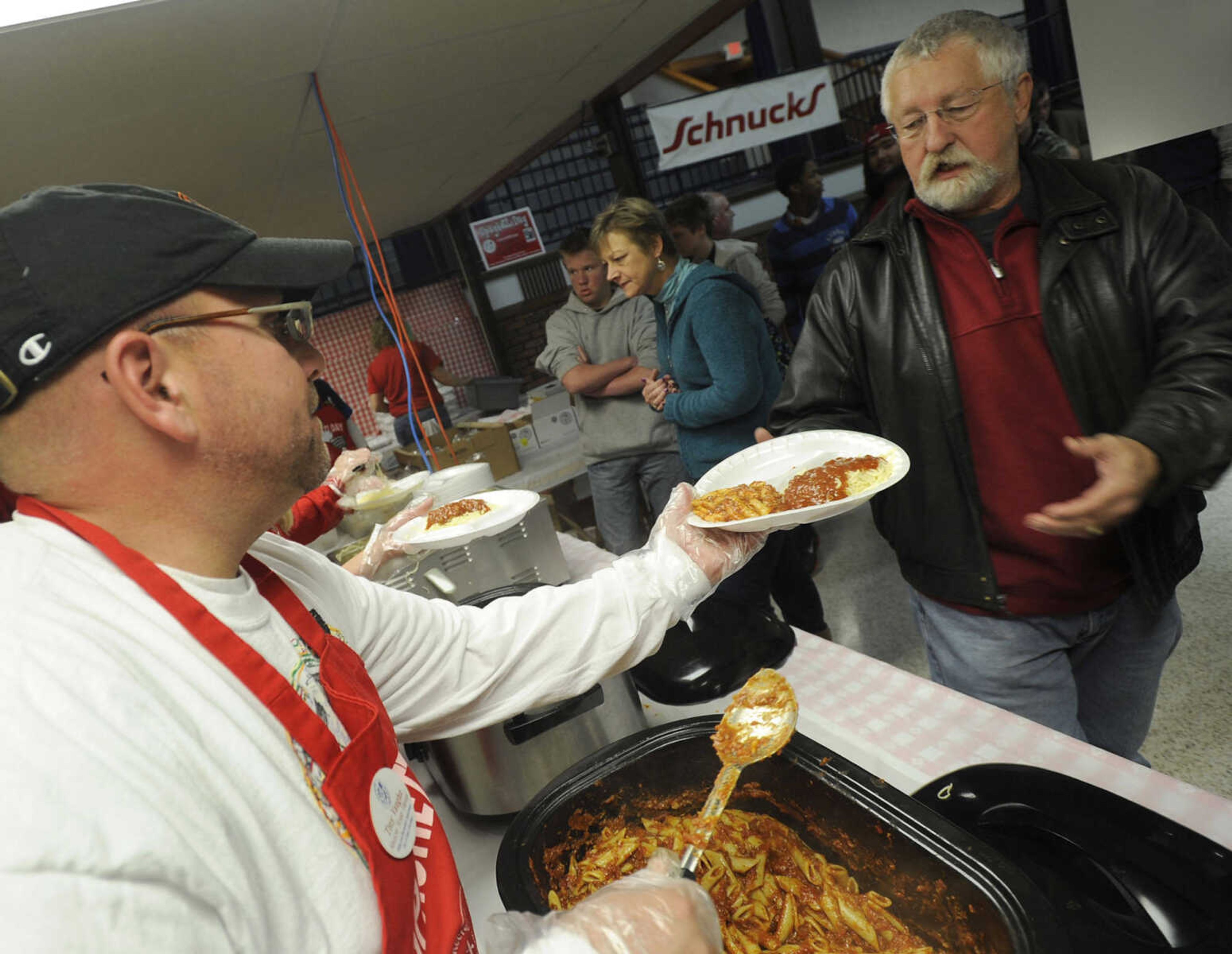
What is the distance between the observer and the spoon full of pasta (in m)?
1.04

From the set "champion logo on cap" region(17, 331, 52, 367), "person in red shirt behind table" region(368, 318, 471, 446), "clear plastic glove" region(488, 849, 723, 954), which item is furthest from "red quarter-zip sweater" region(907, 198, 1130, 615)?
"person in red shirt behind table" region(368, 318, 471, 446)

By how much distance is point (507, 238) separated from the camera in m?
6.76

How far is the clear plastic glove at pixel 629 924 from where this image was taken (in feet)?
2.67

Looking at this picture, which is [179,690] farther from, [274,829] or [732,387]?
[732,387]

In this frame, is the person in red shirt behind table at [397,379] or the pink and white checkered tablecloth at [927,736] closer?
the pink and white checkered tablecloth at [927,736]

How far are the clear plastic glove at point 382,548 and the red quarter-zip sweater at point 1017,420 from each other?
158 centimetres

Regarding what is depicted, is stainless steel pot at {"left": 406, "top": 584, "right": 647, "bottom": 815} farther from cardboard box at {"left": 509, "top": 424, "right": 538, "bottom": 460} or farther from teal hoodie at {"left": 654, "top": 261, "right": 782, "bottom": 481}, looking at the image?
cardboard box at {"left": 509, "top": 424, "right": 538, "bottom": 460}

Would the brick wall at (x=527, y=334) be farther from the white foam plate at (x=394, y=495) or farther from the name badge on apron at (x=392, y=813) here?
the name badge on apron at (x=392, y=813)

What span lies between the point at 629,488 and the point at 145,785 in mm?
3269

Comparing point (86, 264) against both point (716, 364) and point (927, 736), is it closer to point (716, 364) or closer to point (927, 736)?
point (927, 736)

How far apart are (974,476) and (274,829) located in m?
1.60

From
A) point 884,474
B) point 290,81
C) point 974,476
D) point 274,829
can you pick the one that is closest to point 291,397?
point 274,829

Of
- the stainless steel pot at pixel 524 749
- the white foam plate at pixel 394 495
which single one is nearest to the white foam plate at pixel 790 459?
the stainless steel pot at pixel 524 749

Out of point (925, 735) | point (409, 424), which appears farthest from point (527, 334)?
point (925, 735)
